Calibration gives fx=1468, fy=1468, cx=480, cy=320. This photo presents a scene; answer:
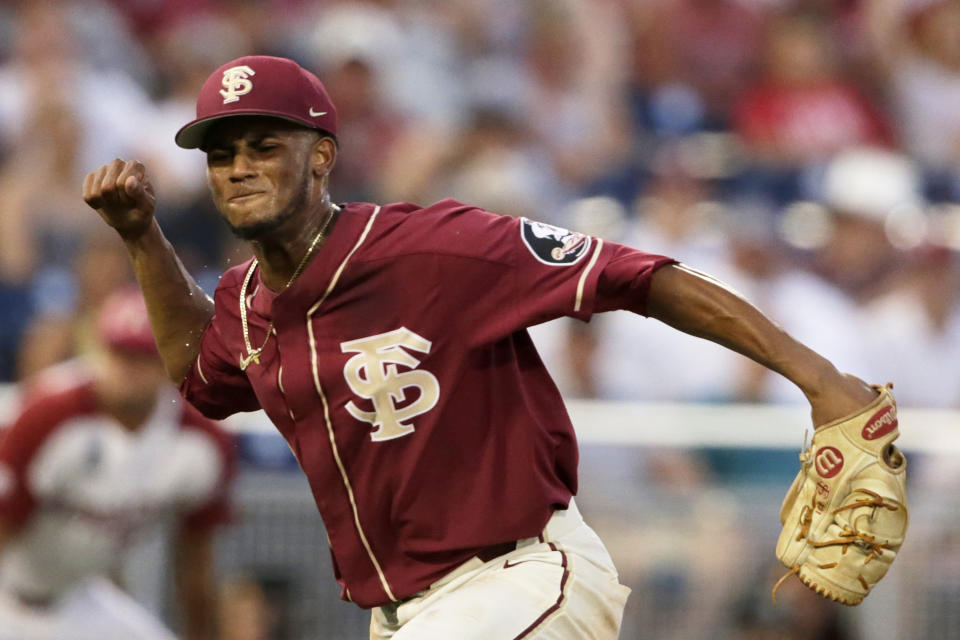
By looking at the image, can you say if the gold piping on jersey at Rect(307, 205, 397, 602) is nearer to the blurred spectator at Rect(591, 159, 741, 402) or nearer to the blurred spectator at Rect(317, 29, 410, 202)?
the blurred spectator at Rect(591, 159, 741, 402)

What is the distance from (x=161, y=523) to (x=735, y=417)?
8.88 feet

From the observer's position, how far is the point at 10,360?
7.36 meters

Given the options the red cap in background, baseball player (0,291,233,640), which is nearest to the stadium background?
baseball player (0,291,233,640)

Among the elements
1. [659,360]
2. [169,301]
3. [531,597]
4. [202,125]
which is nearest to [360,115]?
[659,360]

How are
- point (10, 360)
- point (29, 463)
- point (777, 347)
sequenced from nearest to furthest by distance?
point (777, 347) < point (29, 463) < point (10, 360)

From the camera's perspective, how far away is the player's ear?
3727 millimetres

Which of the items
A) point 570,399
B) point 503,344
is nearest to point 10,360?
point 570,399

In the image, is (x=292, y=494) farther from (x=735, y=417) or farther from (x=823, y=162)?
(x=823, y=162)

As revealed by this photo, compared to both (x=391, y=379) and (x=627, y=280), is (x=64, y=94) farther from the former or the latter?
(x=627, y=280)

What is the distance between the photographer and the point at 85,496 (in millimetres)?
6445

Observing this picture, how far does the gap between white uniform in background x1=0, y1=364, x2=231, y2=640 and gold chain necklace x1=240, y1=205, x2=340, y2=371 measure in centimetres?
264

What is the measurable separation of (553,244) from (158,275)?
1.18m

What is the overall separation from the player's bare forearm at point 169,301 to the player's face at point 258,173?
0.49m

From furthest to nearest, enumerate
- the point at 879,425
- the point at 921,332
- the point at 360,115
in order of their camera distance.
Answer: the point at 360,115, the point at 921,332, the point at 879,425
